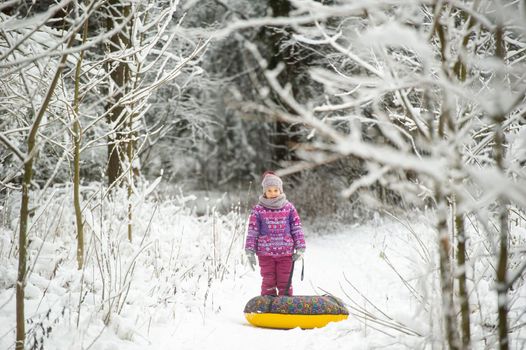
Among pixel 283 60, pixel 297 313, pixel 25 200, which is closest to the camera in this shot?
pixel 25 200

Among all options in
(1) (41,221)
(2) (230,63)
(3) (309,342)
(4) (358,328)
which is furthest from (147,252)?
(2) (230,63)

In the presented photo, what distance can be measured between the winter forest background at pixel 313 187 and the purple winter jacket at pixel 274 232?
54 centimetres

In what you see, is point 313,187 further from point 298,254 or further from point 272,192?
point 298,254

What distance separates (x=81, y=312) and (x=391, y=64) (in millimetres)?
2697

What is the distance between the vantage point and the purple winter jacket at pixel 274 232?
16.6 ft

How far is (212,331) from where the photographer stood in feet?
11.6

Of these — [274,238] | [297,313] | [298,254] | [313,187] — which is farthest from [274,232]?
[313,187]

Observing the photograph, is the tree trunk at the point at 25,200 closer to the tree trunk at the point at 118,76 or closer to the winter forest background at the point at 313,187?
the winter forest background at the point at 313,187

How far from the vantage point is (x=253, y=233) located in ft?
16.5

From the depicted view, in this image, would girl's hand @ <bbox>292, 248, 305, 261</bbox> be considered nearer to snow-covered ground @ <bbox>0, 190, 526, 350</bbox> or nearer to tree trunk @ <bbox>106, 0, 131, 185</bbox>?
snow-covered ground @ <bbox>0, 190, 526, 350</bbox>

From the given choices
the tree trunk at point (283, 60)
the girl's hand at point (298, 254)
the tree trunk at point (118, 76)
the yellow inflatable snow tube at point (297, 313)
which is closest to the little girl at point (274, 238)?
the girl's hand at point (298, 254)

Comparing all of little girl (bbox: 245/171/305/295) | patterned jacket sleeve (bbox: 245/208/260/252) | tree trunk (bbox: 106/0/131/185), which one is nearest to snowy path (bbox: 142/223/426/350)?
little girl (bbox: 245/171/305/295)

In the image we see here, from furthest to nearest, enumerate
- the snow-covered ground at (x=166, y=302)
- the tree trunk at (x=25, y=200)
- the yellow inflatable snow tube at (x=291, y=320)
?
the yellow inflatable snow tube at (x=291, y=320) < the snow-covered ground at (x=166, y=302) < the tree trunk at (x=25, y=200)

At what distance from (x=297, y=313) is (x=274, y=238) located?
3.86 feet
